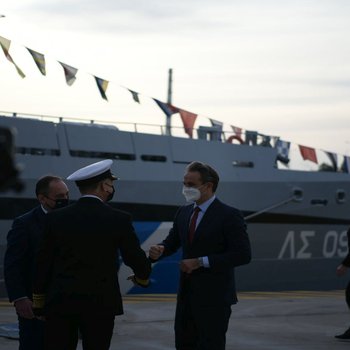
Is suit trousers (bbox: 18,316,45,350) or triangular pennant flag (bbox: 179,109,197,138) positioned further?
triangular pennant flag (bbox: 179,109,197,138)

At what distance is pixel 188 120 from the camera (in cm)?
2094

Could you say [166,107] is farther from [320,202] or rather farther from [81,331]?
[81,331]

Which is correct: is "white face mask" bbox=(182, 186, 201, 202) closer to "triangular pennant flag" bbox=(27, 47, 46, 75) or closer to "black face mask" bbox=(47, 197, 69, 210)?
"black face mask" bbox=(47, 197, 69, 210)

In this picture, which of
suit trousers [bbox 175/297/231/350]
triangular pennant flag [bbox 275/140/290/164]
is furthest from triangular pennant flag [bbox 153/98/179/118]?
suit trousers [bbox 175/297/231/350]

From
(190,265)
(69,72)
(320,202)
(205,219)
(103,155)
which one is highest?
(69,72)

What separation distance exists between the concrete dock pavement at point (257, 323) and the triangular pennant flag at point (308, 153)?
35.7 feet

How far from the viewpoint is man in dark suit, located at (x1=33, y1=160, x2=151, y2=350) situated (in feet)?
14.9

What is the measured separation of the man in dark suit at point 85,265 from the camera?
14.9ft

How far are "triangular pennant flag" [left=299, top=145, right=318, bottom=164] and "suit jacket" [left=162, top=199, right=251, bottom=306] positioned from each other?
16.9m

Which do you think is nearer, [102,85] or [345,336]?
[345,336]

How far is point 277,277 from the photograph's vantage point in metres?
21.0

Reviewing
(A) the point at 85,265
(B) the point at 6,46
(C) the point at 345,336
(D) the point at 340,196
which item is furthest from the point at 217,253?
(D) the point at 340,196

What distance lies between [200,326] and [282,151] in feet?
57.4

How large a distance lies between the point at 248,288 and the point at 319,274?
2083 millimetres
